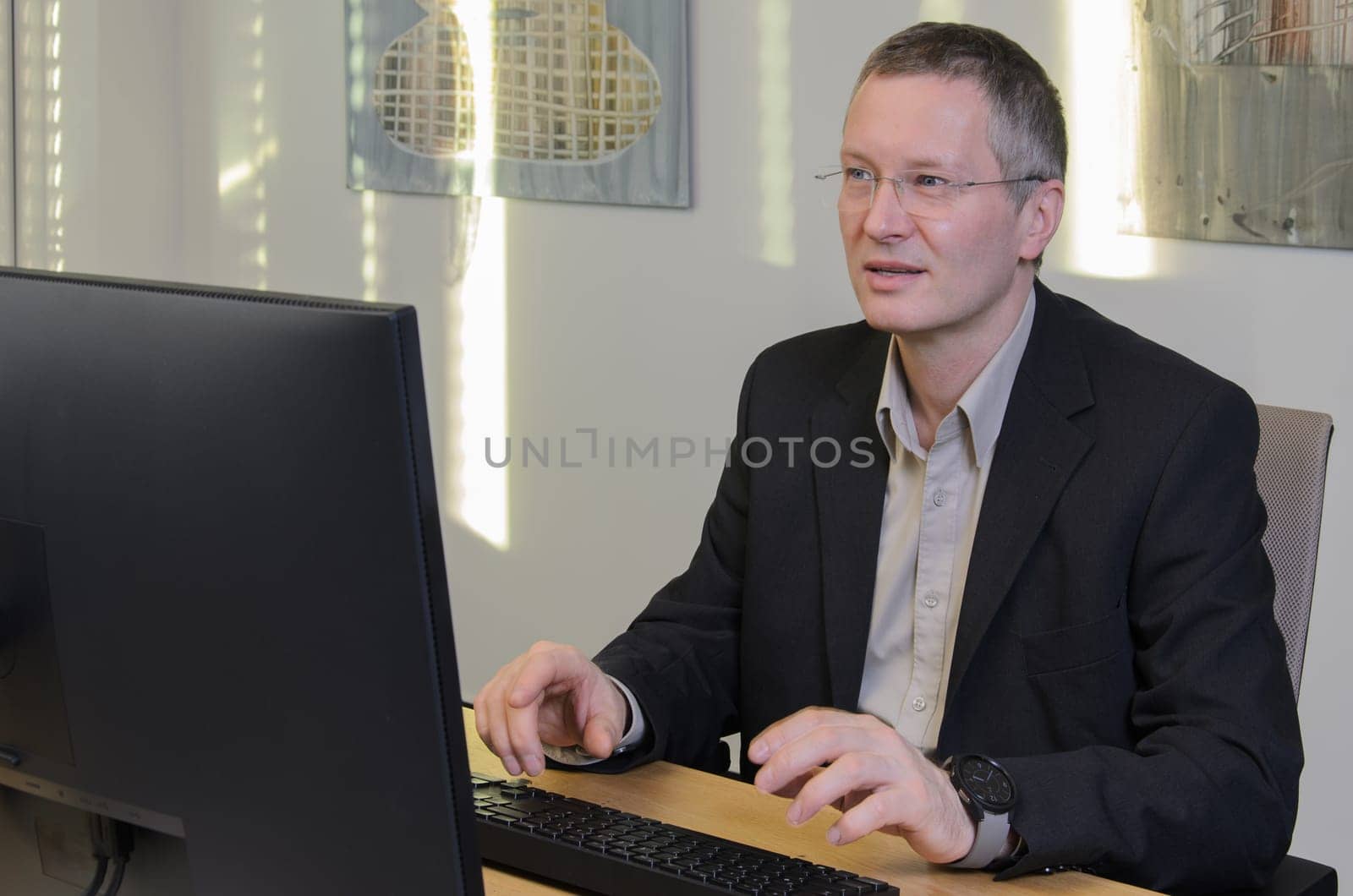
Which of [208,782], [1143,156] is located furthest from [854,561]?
[1143,156]

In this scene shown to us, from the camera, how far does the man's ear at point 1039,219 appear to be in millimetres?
1809

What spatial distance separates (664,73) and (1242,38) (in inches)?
49.7

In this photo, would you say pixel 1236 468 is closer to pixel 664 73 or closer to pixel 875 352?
pixel 875 352

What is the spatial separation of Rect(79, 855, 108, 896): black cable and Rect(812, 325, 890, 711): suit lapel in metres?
1.01

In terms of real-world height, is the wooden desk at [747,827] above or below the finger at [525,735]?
below

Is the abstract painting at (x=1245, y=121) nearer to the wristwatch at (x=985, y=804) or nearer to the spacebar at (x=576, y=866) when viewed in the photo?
the wristwatch at (x=985, y=804)

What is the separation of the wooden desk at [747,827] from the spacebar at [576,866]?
14 millimetres

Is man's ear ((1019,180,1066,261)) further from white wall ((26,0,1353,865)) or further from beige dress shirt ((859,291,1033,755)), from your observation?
white wall ((26,0,1353,865))

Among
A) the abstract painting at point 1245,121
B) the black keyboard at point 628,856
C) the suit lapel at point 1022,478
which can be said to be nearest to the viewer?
the black keyboard at point 628,856

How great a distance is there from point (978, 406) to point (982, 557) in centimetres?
19

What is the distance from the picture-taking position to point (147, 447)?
846mm

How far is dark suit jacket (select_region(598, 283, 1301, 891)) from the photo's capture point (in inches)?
54.8

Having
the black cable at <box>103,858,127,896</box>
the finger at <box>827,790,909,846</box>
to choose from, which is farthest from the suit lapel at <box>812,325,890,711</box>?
the black cable at <box>103,858,127,896</box>

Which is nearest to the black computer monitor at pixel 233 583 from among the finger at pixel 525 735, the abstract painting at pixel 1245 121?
the finger at pixel 525 735
